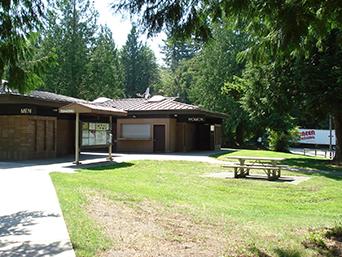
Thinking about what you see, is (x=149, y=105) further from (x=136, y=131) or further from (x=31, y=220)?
(x=31, y=220)

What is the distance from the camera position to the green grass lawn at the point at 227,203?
20.5 feet

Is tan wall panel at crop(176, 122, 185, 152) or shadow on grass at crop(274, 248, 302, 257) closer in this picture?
shadow on grass at crop(274, 248, 302, 257)

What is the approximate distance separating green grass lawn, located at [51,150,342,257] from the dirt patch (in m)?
0.14

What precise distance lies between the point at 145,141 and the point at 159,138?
985 mm

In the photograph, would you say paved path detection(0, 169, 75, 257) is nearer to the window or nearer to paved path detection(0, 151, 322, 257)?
paved path detection(0, 151, 322, 257)

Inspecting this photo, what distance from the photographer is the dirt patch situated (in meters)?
5.62

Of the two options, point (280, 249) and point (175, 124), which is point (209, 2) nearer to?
point (280, 249)

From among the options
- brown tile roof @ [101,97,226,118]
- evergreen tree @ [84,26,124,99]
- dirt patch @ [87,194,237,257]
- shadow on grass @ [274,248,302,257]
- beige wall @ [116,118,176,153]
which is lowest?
shadow on grass @ [274,248,302,257]

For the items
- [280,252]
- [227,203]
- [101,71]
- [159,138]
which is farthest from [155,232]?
[101,71]

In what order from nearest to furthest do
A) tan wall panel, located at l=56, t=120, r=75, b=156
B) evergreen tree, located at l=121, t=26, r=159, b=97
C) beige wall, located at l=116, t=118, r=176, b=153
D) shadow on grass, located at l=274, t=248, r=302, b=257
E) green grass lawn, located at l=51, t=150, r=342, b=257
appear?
shadow on grass, located at l=274, t=248, r=302, b=257 < green grass lawn, located at l=51, t=150, r=342, b=257 < tan wall panel, located at l=56, t=120, r=75, b=156 < beige wall, located at l=116, t=118, r=176, b=153 < evergreen tree, located at l=121, t=26, r=159, b=97

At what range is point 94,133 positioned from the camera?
873 inches

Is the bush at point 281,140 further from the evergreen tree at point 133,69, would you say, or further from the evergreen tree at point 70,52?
the evergreen tree at point 133,69

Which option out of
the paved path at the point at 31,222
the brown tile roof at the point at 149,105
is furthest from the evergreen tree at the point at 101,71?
the paved path at the point at 31,222

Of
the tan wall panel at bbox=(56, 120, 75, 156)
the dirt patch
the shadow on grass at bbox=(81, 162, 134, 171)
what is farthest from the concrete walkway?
the tan wall panel at bbox=(56, 120, 75, 156)
